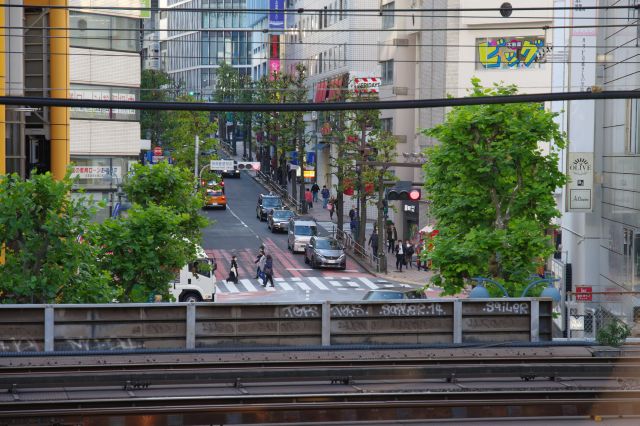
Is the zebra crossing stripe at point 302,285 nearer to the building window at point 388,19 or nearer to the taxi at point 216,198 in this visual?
the building window at point 388,19

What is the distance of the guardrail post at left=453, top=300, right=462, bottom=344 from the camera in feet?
77.8

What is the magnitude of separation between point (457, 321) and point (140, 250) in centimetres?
1127

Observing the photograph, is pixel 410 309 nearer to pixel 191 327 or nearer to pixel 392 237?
pixel 191 327

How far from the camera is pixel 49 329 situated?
22.3 metres

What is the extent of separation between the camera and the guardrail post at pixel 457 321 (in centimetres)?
2370

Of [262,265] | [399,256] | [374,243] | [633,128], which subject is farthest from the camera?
[374,243]

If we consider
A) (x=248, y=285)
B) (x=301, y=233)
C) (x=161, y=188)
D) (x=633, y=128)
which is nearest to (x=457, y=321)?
(x=161, y=188)

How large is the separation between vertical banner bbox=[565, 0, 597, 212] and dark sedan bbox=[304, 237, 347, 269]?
23951 millimetres

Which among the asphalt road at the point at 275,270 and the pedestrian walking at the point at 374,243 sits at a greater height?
the pedestrian walking at the point at 374,243

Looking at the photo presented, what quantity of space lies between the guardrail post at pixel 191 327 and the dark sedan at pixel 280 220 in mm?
53806

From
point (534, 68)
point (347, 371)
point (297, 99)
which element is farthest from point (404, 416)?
point (297, 99)

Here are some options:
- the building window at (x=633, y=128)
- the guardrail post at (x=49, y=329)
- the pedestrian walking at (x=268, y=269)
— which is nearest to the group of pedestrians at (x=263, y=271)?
the pedestrian walking at (x=268, y=269)

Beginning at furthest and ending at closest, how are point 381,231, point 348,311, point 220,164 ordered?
point 220,164, point 381,231, point 348,311

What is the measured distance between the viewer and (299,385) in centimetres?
2122
